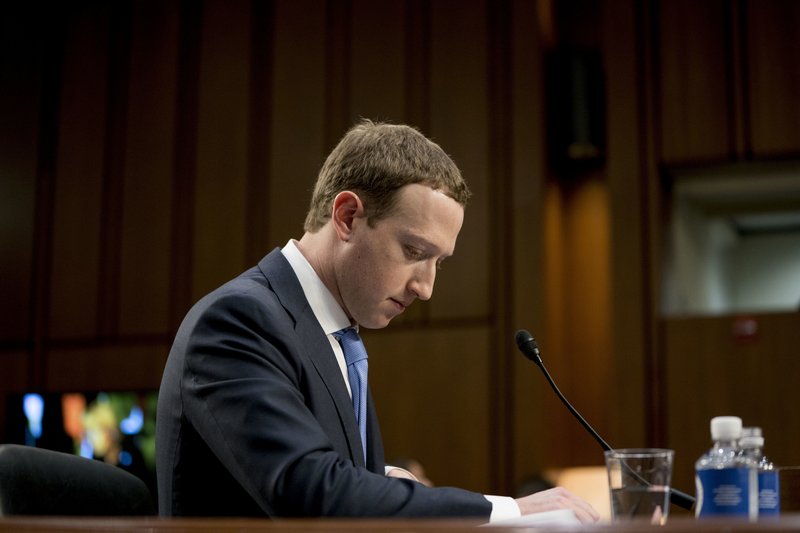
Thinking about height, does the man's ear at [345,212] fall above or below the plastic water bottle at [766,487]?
above

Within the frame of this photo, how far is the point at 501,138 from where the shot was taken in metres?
6.32

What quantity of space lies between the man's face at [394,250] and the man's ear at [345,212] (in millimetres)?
11

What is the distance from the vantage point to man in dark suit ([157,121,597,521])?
1.64 m

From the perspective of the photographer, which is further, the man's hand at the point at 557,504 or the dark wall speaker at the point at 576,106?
the dark wall speaker at the point at 576,106

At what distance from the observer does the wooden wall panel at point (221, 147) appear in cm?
683

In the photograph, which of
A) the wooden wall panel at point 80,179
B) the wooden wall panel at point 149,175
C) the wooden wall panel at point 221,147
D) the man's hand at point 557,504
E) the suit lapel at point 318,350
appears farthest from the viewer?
the wooden wall panel at point 80,179

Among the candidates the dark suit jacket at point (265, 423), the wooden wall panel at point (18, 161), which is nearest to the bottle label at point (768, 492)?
the dark suit jacket at point (265, 423)

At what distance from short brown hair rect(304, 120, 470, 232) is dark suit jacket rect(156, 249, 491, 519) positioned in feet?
0.73

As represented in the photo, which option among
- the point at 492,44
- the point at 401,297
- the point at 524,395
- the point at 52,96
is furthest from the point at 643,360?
the point at 52,96

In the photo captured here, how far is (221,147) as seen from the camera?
6.97 m

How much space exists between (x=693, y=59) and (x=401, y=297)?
4449 millimetres

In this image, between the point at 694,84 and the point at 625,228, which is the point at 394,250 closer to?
the point at 625,228

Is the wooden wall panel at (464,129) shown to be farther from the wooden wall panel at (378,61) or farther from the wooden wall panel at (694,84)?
the wooden wall panel at (694,84)

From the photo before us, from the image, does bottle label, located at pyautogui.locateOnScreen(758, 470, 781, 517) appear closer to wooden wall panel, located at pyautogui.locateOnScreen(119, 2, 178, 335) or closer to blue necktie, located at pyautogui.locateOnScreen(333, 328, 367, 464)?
blue necktie, located at pyautogui.locateOnScreen(333, 328, 367, 464)
